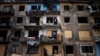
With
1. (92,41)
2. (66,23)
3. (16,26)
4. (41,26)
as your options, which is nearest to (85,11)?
(66,23)

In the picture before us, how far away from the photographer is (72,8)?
38438mm

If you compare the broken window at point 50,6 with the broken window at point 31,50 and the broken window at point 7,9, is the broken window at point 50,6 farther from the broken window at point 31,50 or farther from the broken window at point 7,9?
the broken window at point 31,50

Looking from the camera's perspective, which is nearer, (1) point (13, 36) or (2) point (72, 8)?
(1) point (13, 36)

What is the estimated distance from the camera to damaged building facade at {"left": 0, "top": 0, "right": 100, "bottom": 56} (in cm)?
3309

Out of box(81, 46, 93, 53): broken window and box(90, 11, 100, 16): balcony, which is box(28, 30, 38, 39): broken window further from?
box(90, 11, 100, 16): balcony

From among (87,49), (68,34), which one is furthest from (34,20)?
(87,49)

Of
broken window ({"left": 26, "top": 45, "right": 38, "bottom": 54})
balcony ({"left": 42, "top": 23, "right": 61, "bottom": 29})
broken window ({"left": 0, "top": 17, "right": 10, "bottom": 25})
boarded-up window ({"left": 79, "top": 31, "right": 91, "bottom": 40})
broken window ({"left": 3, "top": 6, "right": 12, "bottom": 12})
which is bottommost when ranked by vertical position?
broken window ({"left": 26, "top": 45, "right": 38, "bottom": 54})

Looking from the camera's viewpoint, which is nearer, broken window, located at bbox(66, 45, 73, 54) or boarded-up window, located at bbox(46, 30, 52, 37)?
broken window, located at bbox(66, 45, 73, 54)

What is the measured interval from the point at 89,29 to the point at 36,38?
1130 cm

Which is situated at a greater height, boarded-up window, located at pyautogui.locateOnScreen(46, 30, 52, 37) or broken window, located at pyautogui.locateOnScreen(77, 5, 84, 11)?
broken window, located at pyautogui.locateOnScreen(77, 5, 84, 11)

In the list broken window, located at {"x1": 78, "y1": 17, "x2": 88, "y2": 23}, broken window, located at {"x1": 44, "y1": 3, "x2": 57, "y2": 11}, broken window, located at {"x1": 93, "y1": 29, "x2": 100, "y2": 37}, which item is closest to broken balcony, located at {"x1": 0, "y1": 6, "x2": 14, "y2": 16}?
broken window, located at {"x1": 44, "y1": 3, "x2": 57, "y2": 11}

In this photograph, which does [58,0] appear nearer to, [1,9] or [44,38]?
[44,38]

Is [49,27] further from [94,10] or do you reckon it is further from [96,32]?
[94,10]

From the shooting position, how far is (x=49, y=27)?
3553cm
